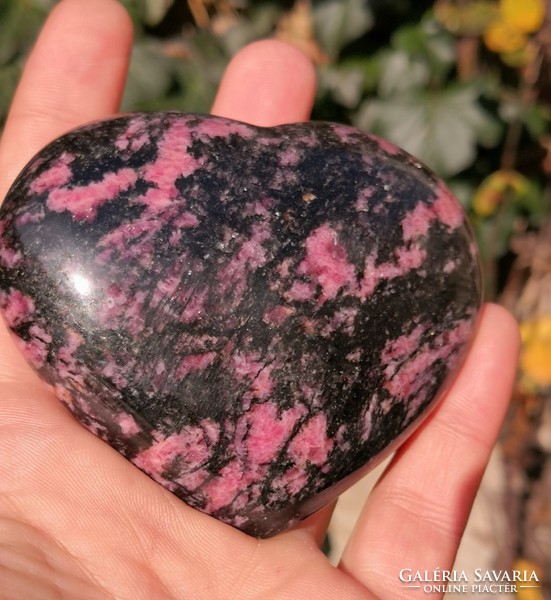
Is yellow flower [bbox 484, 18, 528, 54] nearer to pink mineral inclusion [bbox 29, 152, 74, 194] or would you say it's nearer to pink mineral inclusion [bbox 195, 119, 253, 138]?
pink mineral inclusion [bbox 195, 119, 253, 138]

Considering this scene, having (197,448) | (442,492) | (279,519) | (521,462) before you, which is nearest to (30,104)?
(197,448)

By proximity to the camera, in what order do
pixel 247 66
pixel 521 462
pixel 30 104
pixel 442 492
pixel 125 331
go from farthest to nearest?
pixel 521 462 < pixel 247 66 < pixel 30 104 < pixel 442 492 < pixel 125 331

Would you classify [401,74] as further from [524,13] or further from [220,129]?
[220,129]

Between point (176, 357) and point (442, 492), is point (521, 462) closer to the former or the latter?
point (442, 492)

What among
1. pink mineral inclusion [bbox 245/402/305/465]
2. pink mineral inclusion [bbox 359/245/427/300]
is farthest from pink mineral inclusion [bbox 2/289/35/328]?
A: pink mineral inclusion [bbox 359/245/427/300]

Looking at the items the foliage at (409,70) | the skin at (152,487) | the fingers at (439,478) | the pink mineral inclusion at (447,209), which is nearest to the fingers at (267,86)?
the skin at (152,487)

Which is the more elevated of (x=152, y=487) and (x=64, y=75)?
(x=64, y=75)

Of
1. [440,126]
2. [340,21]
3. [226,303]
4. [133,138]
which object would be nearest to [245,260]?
[226,303]
